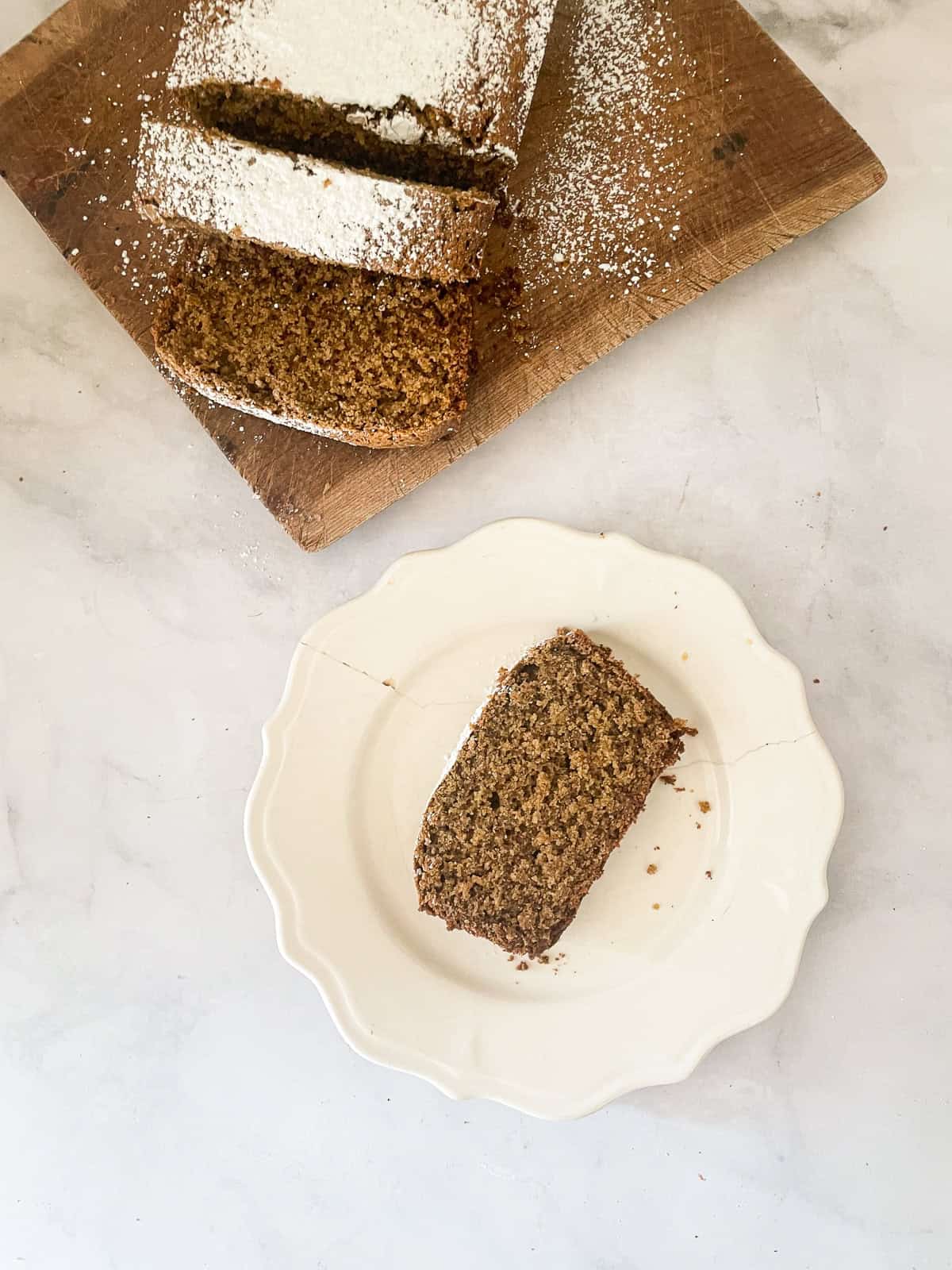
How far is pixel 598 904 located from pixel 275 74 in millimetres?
2139

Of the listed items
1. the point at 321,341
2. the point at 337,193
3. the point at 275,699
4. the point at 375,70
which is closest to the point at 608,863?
the point at 275,699

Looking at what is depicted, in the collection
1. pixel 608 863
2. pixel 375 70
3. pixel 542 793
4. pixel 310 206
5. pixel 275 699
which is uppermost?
pixel 375 70

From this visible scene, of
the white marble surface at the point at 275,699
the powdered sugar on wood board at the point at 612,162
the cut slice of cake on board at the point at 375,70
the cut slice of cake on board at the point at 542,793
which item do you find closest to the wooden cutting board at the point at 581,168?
the powdered sugar on wood board at the point at 612,162

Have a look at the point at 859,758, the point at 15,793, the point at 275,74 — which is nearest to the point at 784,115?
the point at 275,74

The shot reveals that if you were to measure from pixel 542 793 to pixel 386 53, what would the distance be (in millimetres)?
1706

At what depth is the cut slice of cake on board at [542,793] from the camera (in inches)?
88.3

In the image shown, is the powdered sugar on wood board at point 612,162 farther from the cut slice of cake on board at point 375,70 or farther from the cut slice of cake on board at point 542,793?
the cut slice of cake on board at point 542,793

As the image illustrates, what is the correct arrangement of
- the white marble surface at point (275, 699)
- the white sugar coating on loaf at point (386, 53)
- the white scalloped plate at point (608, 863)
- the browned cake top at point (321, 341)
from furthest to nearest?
1. the white marble surface at point (275, 699)
2. the white scalloped plate at point (608, 863)
3. the browned cake top at point (321, 341)
4. the white sugar coating on loaf at point (386, 53)

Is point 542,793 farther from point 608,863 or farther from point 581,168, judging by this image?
point 581,168

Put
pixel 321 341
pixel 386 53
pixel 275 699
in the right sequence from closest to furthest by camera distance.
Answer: pixel 386 53 → pixel 321 341 → pixel 275 699

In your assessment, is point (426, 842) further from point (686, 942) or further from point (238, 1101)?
point (238, 1101)

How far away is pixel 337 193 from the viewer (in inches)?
80.5

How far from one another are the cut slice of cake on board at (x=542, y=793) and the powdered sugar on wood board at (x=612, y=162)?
0.96 metres

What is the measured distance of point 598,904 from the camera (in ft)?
8.04
